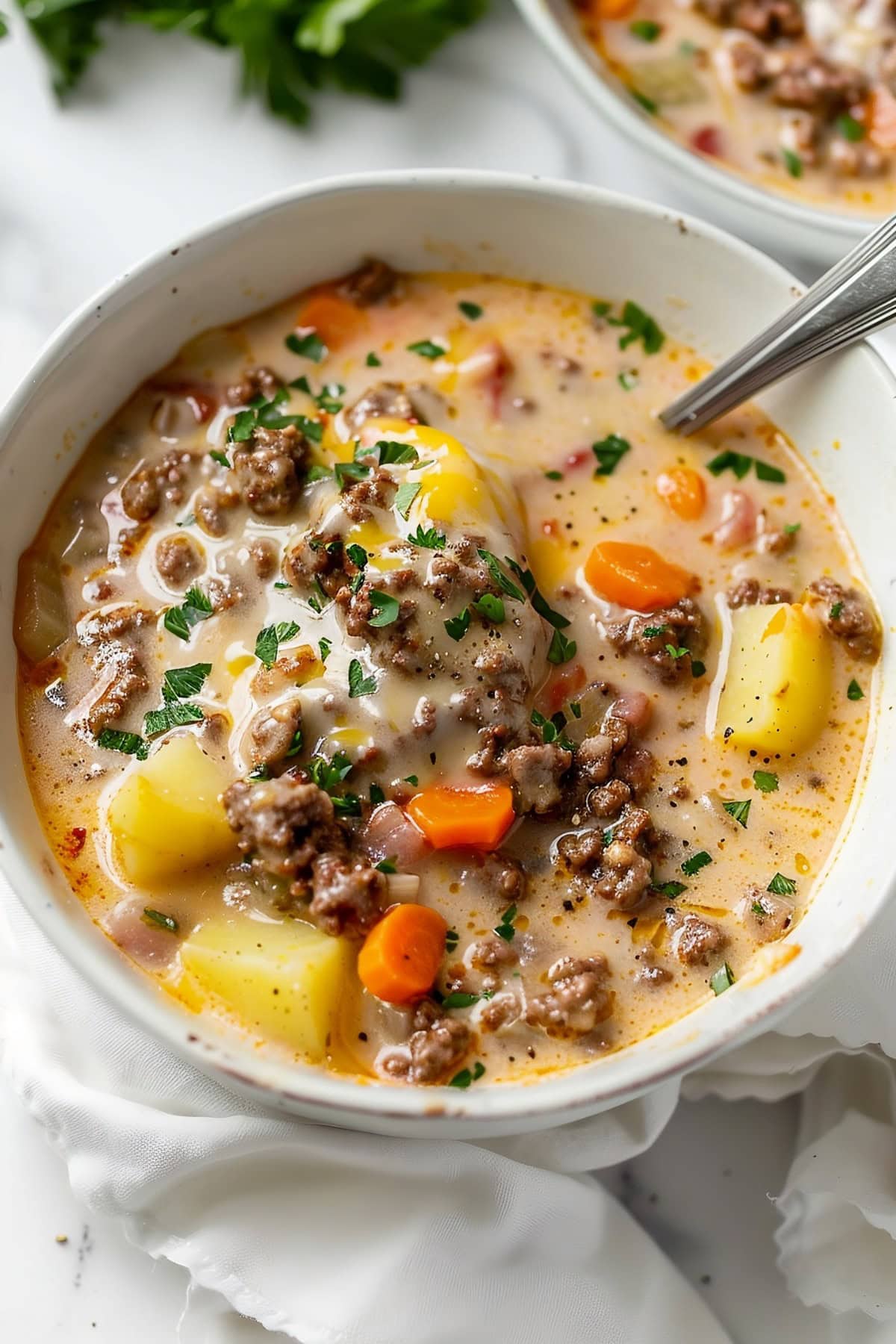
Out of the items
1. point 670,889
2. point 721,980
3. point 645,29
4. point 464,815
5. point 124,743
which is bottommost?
point 721,980

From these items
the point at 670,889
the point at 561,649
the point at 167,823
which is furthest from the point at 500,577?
the point at 167,823

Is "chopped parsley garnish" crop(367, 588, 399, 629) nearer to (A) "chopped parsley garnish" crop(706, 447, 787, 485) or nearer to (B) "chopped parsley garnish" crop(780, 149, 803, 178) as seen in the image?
(A) "chopped parsley garnish" crop(706, 447, 787, 485)

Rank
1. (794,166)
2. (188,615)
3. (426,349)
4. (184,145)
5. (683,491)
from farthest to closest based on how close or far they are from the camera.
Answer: (794,166) < (184,145) < (426,349) < (683,491) < (188,615)

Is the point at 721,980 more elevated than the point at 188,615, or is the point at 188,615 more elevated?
the point at 188,615

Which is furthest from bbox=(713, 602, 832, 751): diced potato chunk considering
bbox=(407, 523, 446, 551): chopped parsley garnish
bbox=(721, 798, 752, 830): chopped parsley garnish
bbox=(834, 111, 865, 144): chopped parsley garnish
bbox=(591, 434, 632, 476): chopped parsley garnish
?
bbox=(834, 111, 865, 144): chopped parsley garnish

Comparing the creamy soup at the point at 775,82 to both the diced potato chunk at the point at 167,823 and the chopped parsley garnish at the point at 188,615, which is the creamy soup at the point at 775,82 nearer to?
the chopped parsley garnish at the point at 188,615

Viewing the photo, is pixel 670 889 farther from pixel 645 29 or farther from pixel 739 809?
pixel 645 29

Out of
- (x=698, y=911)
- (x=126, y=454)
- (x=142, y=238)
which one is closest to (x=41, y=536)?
(x=126, y=454)
